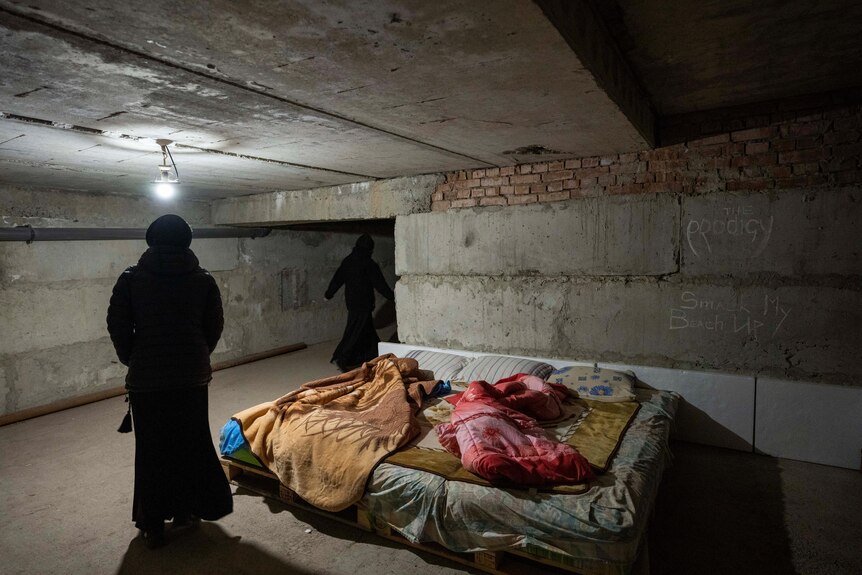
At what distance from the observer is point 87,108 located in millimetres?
2443

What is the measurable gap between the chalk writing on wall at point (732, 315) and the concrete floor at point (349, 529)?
94cm

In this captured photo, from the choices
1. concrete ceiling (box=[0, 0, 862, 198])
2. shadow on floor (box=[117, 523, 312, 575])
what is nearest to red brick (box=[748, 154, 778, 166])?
concrete ceiling (box=[0, 0, 862, 198])

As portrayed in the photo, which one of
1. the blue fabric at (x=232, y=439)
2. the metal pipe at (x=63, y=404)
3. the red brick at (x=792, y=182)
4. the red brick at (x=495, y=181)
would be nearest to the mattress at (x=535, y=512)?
the blue fabric at (x=232, y=439)

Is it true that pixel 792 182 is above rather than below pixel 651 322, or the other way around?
above

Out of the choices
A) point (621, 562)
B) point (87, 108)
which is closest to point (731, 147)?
point (621, 562)

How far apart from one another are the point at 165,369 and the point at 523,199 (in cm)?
316

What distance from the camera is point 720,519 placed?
2.77 m

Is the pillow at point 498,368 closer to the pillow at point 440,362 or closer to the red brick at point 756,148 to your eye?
the pillow at point 440,362

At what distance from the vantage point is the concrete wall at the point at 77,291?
4.80 meters

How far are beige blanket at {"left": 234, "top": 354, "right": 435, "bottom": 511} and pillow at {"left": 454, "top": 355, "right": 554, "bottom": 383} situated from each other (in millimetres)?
543

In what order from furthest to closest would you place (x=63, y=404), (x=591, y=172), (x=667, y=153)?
(x=63, y=404) → (x=591, y=172) → (x=667, y=153)

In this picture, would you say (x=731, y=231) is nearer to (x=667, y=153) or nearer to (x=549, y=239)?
(x=667, y=153)

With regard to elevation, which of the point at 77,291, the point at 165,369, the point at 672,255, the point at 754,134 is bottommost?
the point at 165,369

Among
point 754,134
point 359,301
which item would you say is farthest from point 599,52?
point 359,301
